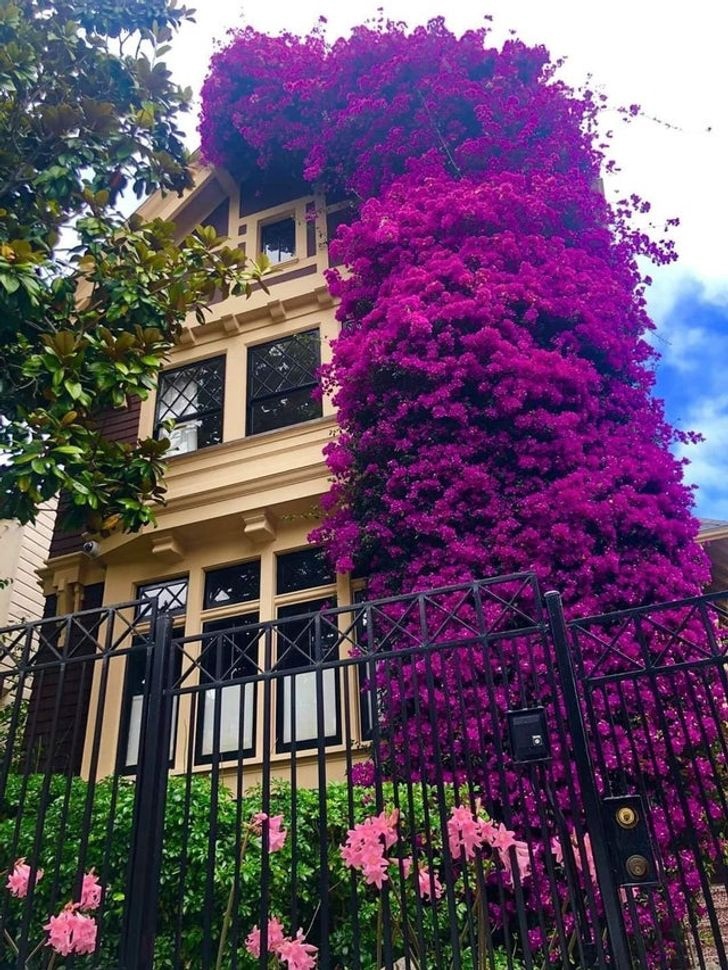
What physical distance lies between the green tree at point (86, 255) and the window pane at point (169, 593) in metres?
2.09

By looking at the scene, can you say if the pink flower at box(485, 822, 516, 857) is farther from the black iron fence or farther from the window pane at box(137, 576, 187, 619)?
the window pane at box(137, 576, 187, 619)

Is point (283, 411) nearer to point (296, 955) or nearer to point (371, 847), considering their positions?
point (371, 847)

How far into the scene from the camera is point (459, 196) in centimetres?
1001

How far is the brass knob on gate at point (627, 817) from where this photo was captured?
375cm

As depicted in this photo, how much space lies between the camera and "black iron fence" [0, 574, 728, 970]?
3781mm

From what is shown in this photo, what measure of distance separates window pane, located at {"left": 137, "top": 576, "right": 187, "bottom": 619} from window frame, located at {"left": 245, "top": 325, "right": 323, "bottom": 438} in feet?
7.54

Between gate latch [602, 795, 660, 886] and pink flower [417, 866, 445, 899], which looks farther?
pink flower [417, 866, 445, 899]

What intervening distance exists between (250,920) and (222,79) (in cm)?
1308

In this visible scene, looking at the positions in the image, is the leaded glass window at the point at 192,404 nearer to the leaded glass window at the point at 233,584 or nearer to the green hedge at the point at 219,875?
the leaded glass window at the point at 233,584

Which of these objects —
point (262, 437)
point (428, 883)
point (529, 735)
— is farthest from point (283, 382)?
point (428, 883)

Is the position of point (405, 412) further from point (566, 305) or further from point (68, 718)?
point (68, 718)

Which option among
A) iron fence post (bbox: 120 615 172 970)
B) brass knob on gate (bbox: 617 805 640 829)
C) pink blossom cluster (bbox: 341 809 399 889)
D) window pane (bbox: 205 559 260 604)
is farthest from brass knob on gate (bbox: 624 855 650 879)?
window pane (bbox: 205 559 260 604)

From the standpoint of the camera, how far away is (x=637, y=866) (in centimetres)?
366

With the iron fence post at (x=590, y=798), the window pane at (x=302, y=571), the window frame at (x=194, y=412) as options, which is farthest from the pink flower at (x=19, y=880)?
the window frame at (x=194, y=412)
